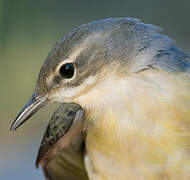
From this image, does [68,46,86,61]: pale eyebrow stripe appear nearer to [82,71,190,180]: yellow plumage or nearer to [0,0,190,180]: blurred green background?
[82,71,190,180]: yellow plumage

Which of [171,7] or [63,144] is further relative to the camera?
[171,7]

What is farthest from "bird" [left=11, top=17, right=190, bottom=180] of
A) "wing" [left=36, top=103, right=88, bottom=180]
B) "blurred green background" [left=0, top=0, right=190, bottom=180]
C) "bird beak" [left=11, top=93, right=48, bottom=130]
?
"blurred green background" [left=0, top=0, right=190, bottom=180]

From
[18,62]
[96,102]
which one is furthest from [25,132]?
[96,102]

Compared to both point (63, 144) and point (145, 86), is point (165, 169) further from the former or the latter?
point (63, 144)

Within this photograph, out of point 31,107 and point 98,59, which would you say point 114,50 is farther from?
Answer: point 31,107

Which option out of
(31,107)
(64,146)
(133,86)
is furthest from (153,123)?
(64,146)
